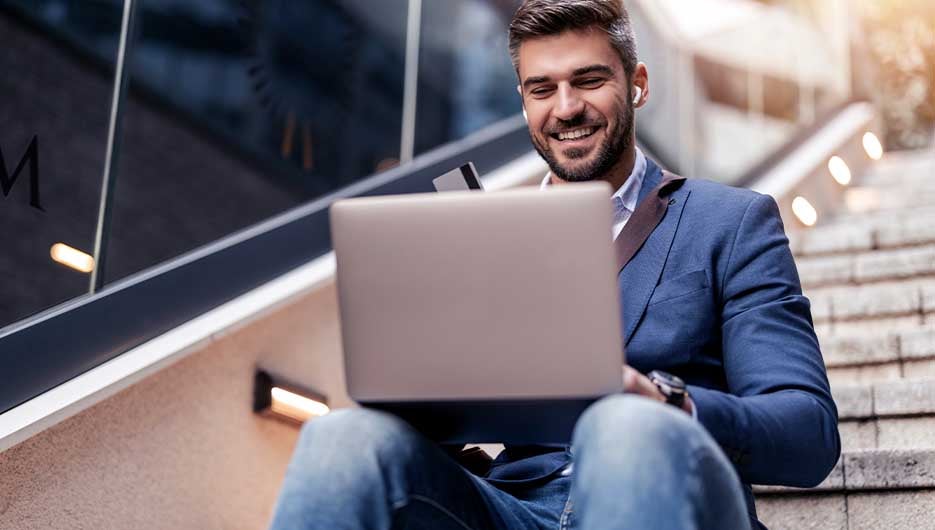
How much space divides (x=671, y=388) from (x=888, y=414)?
172 cm

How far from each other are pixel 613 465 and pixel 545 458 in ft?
1.60

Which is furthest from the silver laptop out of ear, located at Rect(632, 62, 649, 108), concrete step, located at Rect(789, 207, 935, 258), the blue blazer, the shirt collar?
concrete step, located at Rect(789, 207, 935, 258)

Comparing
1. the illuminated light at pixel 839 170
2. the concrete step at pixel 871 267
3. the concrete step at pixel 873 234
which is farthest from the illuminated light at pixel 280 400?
the illuminated light at pixel 839 170

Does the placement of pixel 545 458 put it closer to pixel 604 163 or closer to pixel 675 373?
pixel 675 373

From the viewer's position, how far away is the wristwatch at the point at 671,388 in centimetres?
127

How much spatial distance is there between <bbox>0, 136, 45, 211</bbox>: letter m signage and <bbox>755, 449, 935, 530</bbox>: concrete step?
5.53 feet

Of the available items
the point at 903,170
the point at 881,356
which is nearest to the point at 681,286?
the point at 881,356

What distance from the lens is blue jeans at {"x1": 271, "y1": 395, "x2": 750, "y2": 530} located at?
3.66 feet

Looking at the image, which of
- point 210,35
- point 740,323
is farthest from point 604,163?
point 210,35

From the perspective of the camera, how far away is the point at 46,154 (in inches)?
96.0

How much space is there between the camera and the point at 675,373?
1.56 metres

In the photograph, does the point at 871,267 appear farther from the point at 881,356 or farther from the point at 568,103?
the point at 568,103

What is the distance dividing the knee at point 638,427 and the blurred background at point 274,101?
1.44 m

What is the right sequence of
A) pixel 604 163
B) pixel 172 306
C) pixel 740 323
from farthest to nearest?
pixel 172 306 → pixel 604 163 → pixel 740 323
